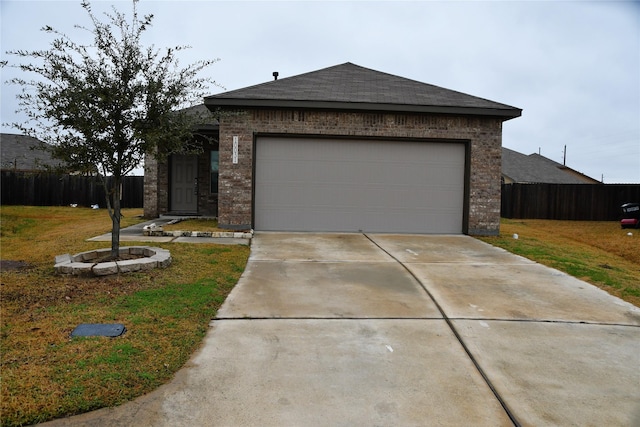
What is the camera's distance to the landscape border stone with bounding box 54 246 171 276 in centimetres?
637

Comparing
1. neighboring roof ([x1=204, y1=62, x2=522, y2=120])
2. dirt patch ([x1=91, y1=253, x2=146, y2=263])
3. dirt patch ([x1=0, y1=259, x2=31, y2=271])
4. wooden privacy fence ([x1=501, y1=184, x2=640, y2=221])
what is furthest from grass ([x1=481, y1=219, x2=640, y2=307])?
dirt patch ([x1=0, y1=259, x2=31, y2=271])

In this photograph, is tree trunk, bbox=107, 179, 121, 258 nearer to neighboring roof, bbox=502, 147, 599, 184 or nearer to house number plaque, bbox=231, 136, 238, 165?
house number plaque, bbox=231, 136, 238, 165

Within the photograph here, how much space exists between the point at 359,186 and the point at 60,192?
18375 mm

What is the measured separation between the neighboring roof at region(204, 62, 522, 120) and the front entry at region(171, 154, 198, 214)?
4.02 m

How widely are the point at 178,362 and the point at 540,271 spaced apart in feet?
20.3

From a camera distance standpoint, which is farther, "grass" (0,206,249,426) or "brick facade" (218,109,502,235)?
"brick facade" (218,109,502,235)

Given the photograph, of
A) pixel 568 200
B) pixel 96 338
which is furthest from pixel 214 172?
pixel 568 200

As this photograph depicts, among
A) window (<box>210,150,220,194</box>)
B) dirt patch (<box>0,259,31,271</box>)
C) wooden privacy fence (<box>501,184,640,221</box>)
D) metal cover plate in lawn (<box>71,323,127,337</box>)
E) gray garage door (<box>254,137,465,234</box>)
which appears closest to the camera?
metal cover plate in lawn (<box>71,323,127,337</box>)

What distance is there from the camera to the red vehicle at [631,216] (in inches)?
699

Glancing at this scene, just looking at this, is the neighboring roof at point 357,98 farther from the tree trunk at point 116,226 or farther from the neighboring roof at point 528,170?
the neighboring roof at point 528,170

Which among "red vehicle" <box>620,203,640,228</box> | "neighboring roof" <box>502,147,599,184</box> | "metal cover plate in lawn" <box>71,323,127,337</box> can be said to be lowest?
"metal cover plate in lawn" <box>71,323,127,337</box>

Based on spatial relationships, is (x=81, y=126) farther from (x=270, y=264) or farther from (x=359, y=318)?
(x=359, y=318)

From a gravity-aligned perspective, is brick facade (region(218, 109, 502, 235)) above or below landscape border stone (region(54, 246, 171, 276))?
above

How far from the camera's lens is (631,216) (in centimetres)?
1841
